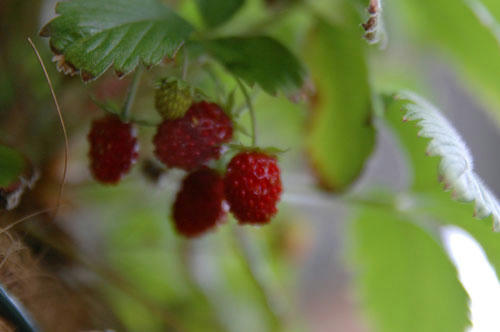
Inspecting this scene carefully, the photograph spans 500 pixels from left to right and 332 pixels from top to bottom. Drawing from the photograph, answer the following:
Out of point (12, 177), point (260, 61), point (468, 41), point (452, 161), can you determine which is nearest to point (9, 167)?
point (12, 177)

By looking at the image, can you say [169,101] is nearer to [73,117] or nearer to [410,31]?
[73,117]

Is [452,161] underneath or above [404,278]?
above

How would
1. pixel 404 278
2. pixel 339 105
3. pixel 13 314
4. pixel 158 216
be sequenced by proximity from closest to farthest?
pixel 13 314 → pixel 339 105 → pixel 404 278 → pixel 158 216

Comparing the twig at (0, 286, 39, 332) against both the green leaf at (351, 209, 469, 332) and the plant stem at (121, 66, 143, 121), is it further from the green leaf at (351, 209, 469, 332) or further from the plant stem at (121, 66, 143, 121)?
the green leaf at (351, 209, 469, 332)

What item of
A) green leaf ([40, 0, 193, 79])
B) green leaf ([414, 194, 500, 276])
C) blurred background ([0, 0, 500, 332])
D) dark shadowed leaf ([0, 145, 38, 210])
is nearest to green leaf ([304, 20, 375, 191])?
blurred background ([0, 0, 500, 332])

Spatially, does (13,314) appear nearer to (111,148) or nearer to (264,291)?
(111,148)

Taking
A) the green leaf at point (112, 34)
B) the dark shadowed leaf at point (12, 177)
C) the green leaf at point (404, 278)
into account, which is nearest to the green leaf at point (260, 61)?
the green leaf at point (112, 34)
